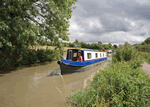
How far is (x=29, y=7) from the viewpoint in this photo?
8.30 m

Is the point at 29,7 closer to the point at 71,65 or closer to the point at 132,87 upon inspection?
the point at 71,65

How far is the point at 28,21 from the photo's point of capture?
30.4ft

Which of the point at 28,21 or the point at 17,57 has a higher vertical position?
the point at 28,21

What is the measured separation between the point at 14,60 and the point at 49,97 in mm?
8154

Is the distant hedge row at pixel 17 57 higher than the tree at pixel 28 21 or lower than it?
lower

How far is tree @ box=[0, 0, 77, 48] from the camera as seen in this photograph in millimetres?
7405

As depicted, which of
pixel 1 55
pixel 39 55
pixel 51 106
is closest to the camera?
pixel 51 106

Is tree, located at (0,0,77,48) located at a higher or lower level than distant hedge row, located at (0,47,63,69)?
higher

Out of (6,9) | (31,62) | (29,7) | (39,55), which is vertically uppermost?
(29,7)

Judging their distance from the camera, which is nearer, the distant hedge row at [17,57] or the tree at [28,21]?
the tree at [28,21]

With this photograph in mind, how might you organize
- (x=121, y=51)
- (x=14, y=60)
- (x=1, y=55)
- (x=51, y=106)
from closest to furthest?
(x=51, y=106) < (x=121, y=51) < (x=1, y=55) < (x=14, y=60)

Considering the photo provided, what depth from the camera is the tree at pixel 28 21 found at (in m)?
7.41

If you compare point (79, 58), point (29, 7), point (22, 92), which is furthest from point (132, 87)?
point (29, 7)

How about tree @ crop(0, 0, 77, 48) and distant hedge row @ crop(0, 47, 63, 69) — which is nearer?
tree @ crop(0, 0, 77, 48)
